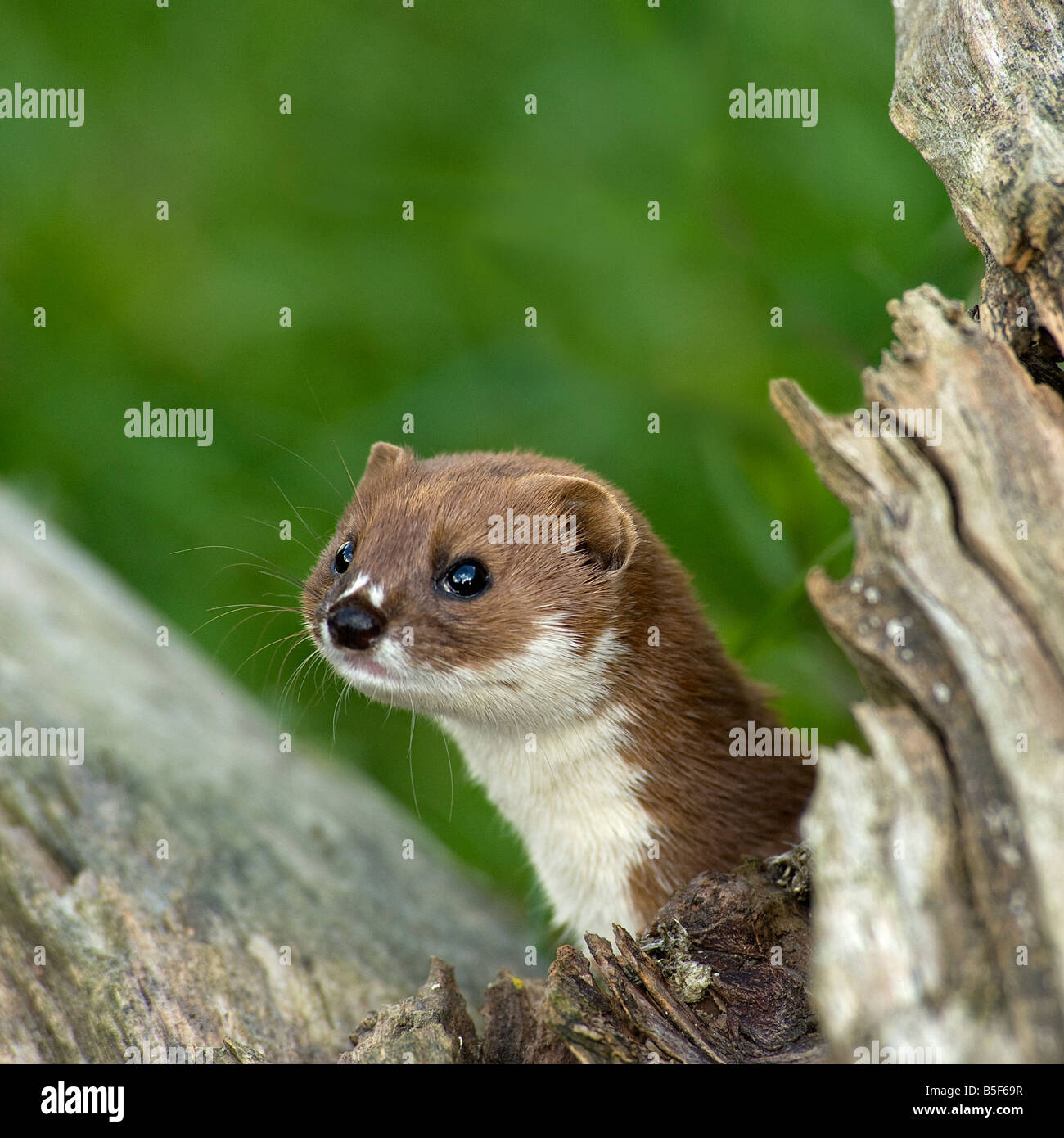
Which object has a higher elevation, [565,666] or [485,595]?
[485,595]

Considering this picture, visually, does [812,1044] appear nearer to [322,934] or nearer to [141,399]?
[322,934]

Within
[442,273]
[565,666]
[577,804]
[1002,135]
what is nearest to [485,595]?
[565,666]

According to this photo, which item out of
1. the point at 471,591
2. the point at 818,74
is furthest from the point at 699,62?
the point at 471,591

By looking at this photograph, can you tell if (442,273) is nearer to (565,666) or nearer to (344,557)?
(344,557)

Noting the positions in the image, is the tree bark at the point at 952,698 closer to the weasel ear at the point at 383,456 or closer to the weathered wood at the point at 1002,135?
the weathered wood at the point at 1002,135

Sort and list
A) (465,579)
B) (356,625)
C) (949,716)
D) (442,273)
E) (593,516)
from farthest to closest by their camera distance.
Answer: (442,273) → (593,516) → (465,579) → (356,625) → (949,716)

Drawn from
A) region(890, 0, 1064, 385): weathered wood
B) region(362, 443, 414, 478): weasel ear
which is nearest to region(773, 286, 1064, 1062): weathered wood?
region(890, 0, 1064, 385): weathered wood
